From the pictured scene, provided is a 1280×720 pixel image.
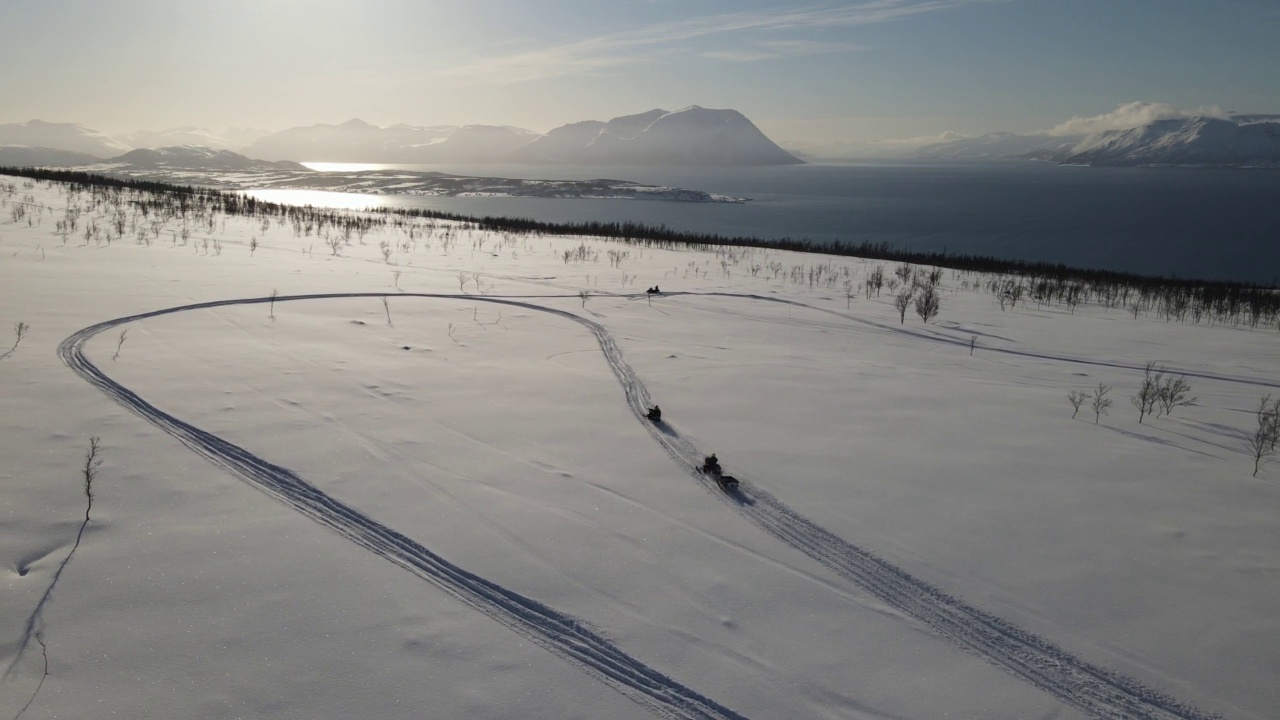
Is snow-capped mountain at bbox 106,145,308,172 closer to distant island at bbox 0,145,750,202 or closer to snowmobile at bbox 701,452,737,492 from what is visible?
distant island at bbox 0,145,750,202

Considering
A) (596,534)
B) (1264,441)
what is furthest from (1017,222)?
(596,534)

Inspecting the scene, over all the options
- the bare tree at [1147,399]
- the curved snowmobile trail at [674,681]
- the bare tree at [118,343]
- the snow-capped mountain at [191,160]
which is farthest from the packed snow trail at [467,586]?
the snow-capped mountain at [191,160]

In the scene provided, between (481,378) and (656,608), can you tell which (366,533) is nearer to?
(656,608)

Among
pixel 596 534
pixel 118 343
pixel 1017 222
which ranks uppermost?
pixel 1017 222

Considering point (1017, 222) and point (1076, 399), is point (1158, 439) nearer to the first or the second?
point (1076, 399)

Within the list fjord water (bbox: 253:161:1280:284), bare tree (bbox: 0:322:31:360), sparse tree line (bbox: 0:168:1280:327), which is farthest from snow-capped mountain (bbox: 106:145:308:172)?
bare tree (bbox: 0:322:31:360)

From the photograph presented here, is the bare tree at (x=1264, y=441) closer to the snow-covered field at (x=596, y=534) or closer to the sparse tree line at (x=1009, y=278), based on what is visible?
the snow-covered field at (x=596, y=534)

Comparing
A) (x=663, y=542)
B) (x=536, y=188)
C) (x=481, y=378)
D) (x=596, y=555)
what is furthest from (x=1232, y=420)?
(x=536, y=188)
